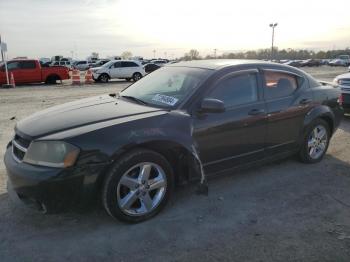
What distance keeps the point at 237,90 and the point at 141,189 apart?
1765 millimetres

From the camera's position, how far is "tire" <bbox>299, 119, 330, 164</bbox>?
208 inches

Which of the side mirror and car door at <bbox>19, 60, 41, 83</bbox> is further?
car door at <bbox>19, 60, 41, 83</bbox>

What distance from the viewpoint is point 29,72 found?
859 inches

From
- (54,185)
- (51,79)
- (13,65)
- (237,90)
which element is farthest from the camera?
(51,79)

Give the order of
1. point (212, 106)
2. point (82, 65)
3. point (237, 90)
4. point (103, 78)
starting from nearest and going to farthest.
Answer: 1. point (212, 106)
2. point (237, 90)
3. point (103, 78)
4. point (82, 65)

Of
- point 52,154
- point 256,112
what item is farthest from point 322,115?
point 52,154

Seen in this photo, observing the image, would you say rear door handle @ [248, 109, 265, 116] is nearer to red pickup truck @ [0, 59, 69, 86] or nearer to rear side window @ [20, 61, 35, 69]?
red pickup truck @ [0, 59, 69, 86]

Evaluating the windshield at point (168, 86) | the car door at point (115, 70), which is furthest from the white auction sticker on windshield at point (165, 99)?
the car door at point (115, 70)

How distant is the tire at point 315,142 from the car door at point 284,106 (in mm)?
244

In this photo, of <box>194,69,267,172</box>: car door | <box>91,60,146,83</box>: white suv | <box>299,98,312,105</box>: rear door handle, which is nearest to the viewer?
<box>194,69,267,172</box>: car door

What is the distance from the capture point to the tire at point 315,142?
17.4 ft

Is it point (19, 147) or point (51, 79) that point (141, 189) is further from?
point (51, 79)

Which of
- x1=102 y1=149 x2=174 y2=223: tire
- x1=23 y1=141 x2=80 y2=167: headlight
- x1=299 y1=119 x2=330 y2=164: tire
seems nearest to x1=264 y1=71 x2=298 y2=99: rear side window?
x1=299 y1=119 x2=330 y2=164: tire

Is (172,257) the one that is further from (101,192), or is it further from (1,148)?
(1,148)
